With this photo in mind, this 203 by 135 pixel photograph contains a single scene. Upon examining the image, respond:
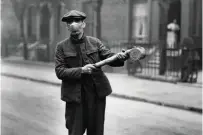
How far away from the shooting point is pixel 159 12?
1666 centimetres

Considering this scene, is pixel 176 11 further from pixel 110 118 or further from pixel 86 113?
pixel 86 113

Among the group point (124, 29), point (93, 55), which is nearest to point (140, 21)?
point (124, 29)

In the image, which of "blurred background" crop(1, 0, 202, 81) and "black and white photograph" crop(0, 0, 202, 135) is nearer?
"black and white photograph" crop(0, 0, 202, 135)

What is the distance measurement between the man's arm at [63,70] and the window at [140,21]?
46.8 feet

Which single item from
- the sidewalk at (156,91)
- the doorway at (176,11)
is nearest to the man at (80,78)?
the sidewalk at (156,91)

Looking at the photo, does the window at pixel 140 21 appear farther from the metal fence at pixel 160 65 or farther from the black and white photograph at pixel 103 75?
the metal fence at pixel 160 65

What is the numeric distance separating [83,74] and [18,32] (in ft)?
73.3

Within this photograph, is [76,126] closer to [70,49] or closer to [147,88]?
[70,49]

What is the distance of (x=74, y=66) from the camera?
350 cm

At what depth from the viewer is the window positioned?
1768 centimetres

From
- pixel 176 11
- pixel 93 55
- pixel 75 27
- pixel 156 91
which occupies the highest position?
pixel 176 11

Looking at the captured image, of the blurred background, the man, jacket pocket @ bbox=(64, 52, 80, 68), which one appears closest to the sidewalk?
the blurred background

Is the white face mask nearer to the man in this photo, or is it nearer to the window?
the man

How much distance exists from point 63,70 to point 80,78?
0.20 metres
